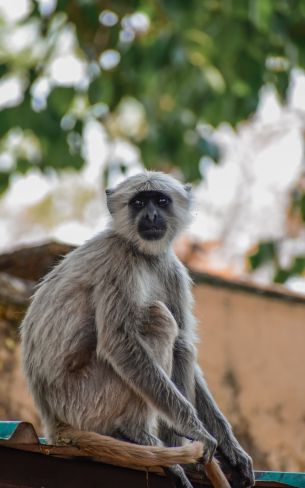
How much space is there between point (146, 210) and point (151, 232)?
15 cm

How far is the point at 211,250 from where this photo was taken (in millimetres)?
21594

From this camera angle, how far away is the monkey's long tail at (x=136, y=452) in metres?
4.38

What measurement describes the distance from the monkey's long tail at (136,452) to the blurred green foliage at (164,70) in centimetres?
527

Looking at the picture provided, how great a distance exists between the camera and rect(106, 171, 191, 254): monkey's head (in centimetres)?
551

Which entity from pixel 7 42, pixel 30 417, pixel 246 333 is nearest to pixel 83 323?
pixel 30 417

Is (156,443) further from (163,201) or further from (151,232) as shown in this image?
(163,201)

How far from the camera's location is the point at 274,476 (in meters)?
4.88

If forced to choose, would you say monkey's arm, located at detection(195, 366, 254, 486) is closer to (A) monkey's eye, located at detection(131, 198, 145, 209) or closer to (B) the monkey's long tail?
(B) the monkey's long tail

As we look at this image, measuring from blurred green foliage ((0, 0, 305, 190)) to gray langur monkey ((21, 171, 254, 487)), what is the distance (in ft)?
13.3

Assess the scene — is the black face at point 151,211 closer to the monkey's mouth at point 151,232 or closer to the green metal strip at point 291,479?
the monkey's mouth at point 151,232

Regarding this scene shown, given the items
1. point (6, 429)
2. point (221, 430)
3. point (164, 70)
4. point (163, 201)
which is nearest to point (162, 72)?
point (164, 70)

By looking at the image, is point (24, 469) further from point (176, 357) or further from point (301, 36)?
point (301, 36)

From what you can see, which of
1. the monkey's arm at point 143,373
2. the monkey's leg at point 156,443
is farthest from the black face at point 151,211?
the monkey's leg at point 156,443

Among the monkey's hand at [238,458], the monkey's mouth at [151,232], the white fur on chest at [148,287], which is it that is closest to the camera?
the monkey's hand at [238,458]
